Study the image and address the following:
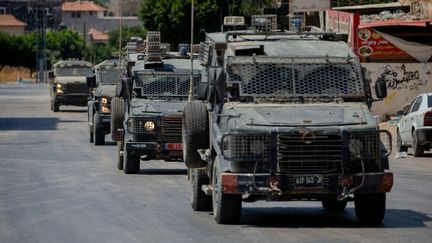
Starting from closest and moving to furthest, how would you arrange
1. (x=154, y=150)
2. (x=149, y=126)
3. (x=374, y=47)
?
(x=154, y=150), (x=149, y=126), (x=374, y=47)

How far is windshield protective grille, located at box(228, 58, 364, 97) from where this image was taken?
56.0 ft

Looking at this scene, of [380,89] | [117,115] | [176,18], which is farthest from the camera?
[176,18]

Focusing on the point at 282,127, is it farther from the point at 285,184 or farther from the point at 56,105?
the point at 56,105

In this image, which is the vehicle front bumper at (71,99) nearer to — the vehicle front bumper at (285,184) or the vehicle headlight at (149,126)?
the vehicle headlight at (149,126)

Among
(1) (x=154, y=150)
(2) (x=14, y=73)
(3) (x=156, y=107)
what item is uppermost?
(3) (x=156, y=107)

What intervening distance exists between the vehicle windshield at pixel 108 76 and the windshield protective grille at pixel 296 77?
2182 cm

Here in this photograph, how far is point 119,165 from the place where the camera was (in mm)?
27391

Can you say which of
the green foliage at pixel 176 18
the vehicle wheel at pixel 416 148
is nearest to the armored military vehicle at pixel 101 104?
the vehicle wheel at pixel 416 148

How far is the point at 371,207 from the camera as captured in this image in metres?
16.3

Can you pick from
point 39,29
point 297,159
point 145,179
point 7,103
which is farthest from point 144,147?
point 39,29

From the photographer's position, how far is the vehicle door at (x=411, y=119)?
3168cm

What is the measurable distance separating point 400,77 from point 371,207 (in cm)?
2992

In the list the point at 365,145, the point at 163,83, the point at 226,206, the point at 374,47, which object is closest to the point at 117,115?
the point at 163,83

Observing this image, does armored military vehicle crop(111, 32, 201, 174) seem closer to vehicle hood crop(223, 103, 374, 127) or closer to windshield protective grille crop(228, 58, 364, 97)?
windshield protective grille crop(228, 58, 364, 97)
